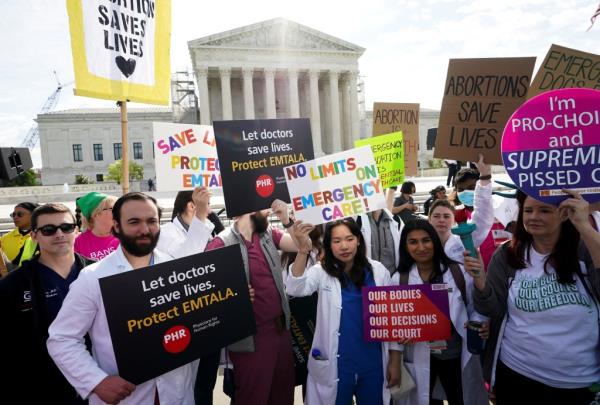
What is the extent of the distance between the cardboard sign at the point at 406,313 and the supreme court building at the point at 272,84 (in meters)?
36.5

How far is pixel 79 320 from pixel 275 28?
144 ft

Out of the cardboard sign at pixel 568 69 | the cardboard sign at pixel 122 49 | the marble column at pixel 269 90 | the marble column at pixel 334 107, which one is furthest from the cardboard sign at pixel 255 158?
the marble column at pixel 334 107

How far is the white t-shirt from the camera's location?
6.71 ft

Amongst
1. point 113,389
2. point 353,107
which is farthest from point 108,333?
point 353,107

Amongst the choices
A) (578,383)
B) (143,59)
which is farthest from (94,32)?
(578,383)

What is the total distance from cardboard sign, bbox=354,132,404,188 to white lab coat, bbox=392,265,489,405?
218 cm

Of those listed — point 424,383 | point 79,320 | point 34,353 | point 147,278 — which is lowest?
point 424,383

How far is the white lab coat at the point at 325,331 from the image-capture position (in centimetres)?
264

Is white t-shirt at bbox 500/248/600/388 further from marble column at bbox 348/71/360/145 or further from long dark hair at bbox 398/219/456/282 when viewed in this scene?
marble column at bbox 348/71/360/145

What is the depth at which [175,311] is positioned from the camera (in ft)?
6.80

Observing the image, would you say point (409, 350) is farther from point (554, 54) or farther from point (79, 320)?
point (554, 54)

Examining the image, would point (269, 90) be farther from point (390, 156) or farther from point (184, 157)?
point (184, 157)

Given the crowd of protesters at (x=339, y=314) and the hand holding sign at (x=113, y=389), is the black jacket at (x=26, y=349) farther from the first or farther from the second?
the hand holding sign at (x=113, y=389)

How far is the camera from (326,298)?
276cm
